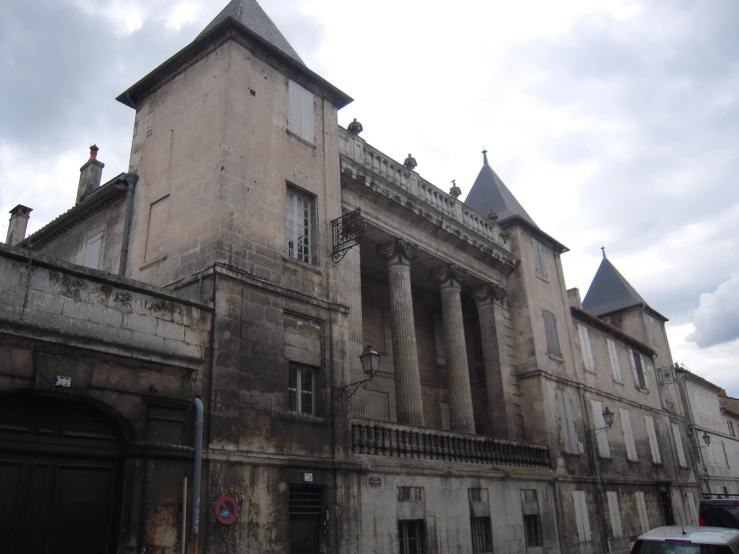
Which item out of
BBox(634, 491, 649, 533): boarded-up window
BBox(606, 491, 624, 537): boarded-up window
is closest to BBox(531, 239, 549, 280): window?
BBox(606, 491, 624, 537): boarded-up window

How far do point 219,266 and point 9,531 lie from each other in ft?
15.3

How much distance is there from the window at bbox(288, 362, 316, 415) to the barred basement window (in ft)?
24.4

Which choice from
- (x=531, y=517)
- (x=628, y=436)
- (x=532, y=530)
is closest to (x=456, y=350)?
(x=531, y=517)

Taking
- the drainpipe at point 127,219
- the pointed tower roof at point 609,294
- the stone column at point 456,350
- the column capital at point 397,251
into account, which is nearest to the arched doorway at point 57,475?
the drainpipe at point 127,219

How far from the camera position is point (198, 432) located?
29.0 ft

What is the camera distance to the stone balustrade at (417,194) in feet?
48.2

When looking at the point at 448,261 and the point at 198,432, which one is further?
the point at 448,261

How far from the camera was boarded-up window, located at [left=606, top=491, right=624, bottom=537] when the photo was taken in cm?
1891

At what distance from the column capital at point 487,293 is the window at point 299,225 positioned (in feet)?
26.5

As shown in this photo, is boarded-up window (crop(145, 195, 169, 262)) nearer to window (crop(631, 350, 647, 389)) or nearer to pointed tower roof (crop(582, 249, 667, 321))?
window (crop(631, 350, 647, 389))

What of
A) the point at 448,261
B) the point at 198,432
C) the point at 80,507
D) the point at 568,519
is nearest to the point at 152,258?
the point at 198,432

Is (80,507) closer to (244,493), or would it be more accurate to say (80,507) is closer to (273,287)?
(244,493)

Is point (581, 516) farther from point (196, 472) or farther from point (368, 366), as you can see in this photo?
point (196, 472)

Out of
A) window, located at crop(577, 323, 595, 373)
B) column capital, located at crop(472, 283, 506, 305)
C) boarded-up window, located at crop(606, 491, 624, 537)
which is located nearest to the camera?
boarded-up window, located at crop(606, 491, 624, 537)
